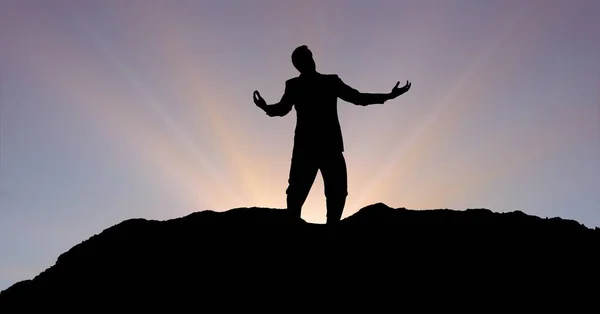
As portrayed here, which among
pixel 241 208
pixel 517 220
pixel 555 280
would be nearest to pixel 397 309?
pixel 555 280

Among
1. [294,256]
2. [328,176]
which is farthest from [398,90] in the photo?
[294,256]

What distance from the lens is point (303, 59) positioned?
29.2 feet

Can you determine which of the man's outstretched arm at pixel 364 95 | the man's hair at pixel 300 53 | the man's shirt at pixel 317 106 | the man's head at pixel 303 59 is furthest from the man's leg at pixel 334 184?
the man's hair at pixel 300 53

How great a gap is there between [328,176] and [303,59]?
197 cm

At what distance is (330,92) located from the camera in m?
8.96

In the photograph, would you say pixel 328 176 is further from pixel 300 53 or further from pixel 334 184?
pixel 300 53

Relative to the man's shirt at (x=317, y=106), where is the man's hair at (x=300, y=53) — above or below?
above

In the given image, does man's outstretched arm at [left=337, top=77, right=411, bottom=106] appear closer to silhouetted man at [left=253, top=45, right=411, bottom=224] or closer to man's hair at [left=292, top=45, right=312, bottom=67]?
silhouetted man at [left=253, top=45, right=411, bottom=224]

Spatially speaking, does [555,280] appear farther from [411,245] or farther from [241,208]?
[241,208]

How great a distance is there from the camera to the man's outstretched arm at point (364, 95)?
9.02 metres

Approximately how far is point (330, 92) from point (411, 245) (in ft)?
9.18

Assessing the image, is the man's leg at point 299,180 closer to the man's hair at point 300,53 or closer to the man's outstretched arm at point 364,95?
the man's outstretched arm at point 364,95

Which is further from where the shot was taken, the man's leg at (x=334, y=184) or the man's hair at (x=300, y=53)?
the man's hair at (x=300, y=53)

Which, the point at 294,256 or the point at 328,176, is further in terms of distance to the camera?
the point at 328,176
